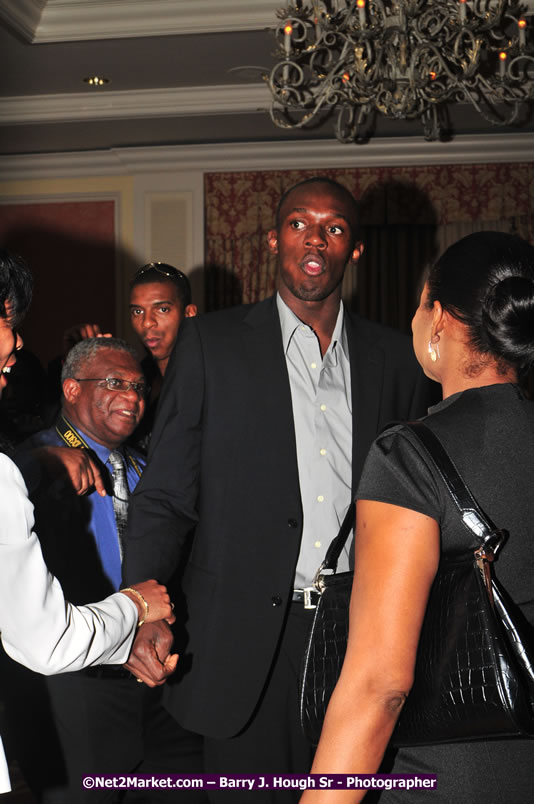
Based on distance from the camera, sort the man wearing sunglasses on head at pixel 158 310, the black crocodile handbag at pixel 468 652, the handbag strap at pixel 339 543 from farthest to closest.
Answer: the man wearing sunglasses on head at pixel 158 310 < the handbag strap at pixel 339 543 < the black crocodile handbag at pixel 468 652

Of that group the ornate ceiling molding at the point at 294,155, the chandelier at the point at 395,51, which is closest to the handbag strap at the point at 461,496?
the chandelier at the point at 395,51

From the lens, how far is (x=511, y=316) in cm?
123

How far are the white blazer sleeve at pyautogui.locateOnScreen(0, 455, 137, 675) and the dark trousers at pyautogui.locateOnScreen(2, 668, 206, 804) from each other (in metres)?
0.92

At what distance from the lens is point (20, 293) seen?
1.65m

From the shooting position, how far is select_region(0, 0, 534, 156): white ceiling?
16.9ft

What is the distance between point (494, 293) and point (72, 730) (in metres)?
1.82

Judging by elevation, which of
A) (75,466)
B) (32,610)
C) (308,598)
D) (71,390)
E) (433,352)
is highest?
(433,352)

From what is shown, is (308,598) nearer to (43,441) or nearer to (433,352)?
(433,352)

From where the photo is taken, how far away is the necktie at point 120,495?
2.69 meters

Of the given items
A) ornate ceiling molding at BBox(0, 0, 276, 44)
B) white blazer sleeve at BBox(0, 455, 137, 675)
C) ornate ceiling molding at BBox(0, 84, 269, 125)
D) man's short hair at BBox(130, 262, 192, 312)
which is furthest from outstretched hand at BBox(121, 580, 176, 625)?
ornate ceiling molding at BBox(0, 84, 269, 125)

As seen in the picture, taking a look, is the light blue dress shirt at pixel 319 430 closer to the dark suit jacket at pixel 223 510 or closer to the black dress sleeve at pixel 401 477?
the dark suit jacket at pixel 223 510

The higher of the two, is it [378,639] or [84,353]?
[84,353]

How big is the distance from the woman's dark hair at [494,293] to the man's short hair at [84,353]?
6.38 feet

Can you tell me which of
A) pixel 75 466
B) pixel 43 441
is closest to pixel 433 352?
pixel 75 466
